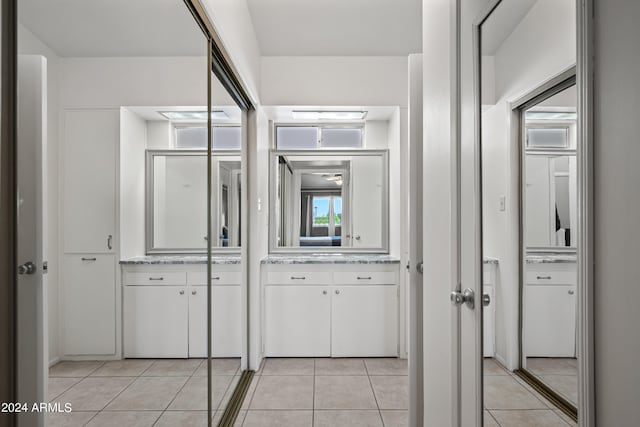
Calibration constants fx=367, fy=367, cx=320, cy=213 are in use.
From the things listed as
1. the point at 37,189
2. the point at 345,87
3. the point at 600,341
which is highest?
the point at 345,87

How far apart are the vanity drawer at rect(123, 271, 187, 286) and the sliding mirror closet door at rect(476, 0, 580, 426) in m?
1.08

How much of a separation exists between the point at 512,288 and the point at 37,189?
3.74 ft

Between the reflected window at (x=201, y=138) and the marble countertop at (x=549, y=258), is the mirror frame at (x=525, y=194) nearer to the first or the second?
the marble countertop at (x=549, y=258)

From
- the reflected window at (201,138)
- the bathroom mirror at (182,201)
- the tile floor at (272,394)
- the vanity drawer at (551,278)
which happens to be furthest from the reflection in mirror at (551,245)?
the reflected window at (201,138)

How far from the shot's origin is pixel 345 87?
3.48 m

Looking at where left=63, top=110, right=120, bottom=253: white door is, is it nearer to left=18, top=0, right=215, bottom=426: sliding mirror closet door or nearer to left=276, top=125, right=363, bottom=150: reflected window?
left=18, top=0, right=215, bottom=426: sliding mirror closet door

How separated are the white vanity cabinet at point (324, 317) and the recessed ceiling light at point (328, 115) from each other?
1.50m

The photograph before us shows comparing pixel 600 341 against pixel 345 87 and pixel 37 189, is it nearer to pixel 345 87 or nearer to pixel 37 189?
pixel 37 189

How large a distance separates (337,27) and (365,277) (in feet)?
Answer: 7.05

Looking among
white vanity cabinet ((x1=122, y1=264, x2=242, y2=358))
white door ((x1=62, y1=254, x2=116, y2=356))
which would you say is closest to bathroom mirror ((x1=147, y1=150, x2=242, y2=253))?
white vanity cabinet ((x1=122, y1=264, x2=242, y2=358))

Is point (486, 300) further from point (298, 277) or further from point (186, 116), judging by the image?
point (298, 277)

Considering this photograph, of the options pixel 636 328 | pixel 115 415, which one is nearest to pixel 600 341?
pixel 636 328

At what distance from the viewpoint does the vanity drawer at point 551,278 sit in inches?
27.5

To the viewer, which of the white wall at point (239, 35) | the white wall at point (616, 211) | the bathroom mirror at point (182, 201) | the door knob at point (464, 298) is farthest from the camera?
the white wall at point (239, 35)
